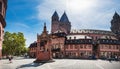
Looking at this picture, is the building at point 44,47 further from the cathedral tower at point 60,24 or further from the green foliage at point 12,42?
the cathedral tower at point 60,24

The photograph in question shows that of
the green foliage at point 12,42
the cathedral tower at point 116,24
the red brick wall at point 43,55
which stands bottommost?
the red brick wall at point 43,55

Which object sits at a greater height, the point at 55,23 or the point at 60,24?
the point at 55,23

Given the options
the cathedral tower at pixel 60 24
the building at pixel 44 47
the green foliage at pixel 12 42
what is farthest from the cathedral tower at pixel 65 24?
the building at pixel 44 47

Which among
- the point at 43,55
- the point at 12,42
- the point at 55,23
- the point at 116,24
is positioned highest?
the point at 55,23

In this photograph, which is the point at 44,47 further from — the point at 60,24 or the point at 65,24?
the point at 65,24

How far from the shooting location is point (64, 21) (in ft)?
360

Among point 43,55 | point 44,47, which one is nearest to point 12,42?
point 44,47

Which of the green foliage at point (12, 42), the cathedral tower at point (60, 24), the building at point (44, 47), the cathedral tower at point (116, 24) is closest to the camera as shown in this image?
the building at point (44, 47)

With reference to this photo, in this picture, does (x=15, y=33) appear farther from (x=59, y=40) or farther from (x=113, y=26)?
(x=113, y=26)

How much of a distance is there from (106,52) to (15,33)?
39633 millimetres

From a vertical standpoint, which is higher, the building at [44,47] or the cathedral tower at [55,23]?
the cathedral tower at [55,23]

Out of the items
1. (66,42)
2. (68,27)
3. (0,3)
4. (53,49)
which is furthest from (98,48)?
(0,3)

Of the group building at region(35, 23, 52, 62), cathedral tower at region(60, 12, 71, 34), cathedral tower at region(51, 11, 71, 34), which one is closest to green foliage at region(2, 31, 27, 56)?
building at region(35, 23, 52, 62)

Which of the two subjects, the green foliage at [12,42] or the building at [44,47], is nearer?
the building at [44,47]
